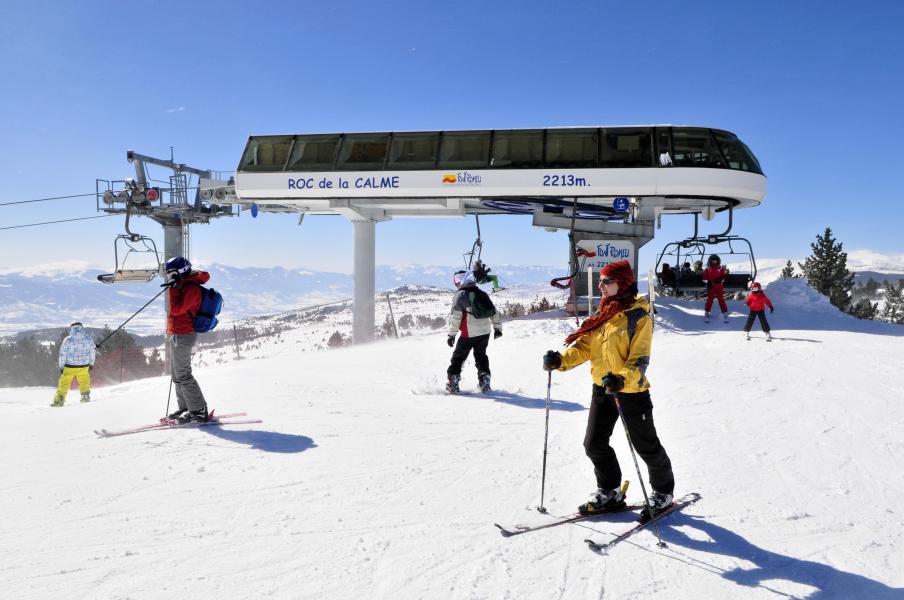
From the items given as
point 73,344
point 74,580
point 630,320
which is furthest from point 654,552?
point 73,344

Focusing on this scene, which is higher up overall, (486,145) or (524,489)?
(486,145)

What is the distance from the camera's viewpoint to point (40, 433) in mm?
6504

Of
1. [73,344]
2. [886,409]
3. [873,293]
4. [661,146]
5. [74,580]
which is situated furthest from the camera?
[873,293]

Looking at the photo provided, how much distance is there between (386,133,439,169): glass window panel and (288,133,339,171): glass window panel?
1700 millimetres

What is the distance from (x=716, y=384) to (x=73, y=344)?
37.1 feet

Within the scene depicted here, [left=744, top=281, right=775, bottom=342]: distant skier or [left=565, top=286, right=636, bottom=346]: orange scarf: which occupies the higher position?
[left=565, top=286, right=636, bottom=346]: orange scarf

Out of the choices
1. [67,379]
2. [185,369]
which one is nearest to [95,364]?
[67,379]

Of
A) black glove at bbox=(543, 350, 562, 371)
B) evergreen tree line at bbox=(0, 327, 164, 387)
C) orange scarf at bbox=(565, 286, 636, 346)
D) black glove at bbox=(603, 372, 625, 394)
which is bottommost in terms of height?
evergreen tree line at bbox=(0, 327, 164, 387)

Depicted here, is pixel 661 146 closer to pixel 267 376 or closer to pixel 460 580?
pixel 267 376

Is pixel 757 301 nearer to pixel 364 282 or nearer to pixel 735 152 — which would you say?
pixel 735 152

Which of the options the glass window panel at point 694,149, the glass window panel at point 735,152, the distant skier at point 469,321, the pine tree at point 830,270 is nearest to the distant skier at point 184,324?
the distant skier at point 469,321

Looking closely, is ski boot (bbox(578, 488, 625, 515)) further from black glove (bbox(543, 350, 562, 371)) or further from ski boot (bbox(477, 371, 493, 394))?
ski boot (bbox(477, 371, 493, 394))

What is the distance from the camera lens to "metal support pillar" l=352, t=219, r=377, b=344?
61.2 feet

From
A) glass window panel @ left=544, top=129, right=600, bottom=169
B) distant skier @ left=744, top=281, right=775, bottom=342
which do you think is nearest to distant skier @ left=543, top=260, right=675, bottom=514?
distant skier @ left=744, top=281, right=775, bottom=342
